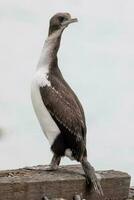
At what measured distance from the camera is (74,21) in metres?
9.57

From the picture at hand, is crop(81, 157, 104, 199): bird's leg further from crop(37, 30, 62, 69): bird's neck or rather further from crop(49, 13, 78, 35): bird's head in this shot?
crop(49, 13, 78, 35): bird's head

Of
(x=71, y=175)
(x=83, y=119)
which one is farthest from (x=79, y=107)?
(x=71, y=175)

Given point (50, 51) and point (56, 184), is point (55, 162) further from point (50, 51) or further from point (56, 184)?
point (50, 51)

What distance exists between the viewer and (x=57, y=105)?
9469mm

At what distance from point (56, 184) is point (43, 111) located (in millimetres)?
836

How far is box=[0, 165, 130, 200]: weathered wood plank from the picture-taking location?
8984 millimetres

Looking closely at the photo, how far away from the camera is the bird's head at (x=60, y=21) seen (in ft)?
31.4

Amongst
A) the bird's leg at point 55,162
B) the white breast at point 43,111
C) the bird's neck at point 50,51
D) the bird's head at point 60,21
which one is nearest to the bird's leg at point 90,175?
the bird's leg at point 55,162

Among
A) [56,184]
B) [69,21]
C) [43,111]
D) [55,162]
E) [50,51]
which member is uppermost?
[69,21]

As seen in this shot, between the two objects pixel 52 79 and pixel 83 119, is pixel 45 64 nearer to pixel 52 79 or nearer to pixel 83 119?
pixel 52 79

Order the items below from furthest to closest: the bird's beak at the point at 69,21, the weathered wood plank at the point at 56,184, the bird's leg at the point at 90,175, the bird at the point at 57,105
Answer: the bird's leg at the point at 90,175 → the bird's beak at the point at 69,21 → the bird at the point at 57,105 → the weathered wood plank at the point at 56,184

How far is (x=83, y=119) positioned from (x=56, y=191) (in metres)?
0.90

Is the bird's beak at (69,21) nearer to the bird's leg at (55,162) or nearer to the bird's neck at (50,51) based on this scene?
the bird's neck at (50,51)

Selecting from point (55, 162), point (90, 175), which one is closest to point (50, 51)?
point (55, 162)
